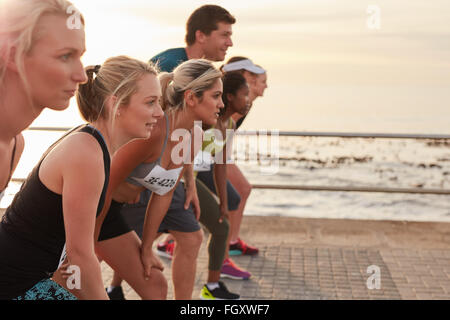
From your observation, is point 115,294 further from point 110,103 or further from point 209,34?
point 110,103

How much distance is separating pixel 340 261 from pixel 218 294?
1864mm

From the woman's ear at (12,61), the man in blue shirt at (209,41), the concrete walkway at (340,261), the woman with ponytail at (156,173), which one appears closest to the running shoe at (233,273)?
the concrete walkway at (340,261)

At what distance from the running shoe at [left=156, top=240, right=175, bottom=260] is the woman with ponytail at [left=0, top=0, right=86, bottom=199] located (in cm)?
472

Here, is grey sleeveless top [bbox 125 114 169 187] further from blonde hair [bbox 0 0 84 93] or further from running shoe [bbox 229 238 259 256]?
running shoe [bbox 229 238 259 256]

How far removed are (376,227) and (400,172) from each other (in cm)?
735

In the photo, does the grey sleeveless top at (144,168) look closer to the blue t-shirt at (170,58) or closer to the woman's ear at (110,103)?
the woman's ear at (110,103)

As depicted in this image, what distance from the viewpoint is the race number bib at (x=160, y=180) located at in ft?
12.2

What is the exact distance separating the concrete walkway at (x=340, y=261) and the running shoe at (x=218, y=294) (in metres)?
0.16

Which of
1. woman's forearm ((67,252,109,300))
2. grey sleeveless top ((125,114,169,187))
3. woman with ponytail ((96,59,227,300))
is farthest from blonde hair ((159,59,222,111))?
woman's forearm ((67,252,109,300))

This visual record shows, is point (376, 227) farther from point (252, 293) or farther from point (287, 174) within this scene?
point (287, 174)

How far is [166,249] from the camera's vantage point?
22.6 ft
